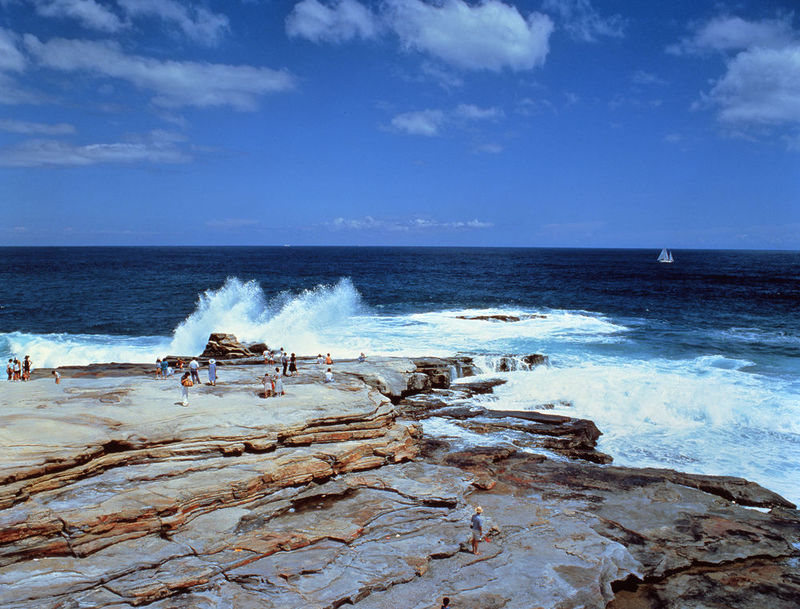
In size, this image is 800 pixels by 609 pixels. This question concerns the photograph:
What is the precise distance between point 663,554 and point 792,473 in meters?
8.07

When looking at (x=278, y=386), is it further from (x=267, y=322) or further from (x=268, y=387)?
(x=267, y=322)

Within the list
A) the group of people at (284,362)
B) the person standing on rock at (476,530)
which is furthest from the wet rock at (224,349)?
the person standing on rock at (476,530)

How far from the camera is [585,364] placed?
91.8ft

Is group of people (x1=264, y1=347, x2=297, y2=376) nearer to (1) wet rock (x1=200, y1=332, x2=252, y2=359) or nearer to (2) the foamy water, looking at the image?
(1) wet rock (x1=200, y1=332, x2=252, y2=359)

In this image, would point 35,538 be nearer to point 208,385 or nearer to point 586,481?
point 208,385

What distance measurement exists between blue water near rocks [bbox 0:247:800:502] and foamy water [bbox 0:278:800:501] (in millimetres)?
94

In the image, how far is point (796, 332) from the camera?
127 feet

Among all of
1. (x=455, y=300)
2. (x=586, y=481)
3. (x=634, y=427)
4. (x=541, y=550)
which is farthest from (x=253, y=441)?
(x=455, y=300)


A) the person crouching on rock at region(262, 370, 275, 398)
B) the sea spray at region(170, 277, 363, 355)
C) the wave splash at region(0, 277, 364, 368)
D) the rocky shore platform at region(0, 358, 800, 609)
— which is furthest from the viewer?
the sea spray at region(170, 277, 363, 355)

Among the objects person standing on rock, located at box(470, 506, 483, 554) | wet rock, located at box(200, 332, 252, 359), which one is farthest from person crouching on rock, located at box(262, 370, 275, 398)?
wet rock, located at box(200, 332, 252, 359)

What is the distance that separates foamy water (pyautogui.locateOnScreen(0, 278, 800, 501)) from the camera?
18.1 meters

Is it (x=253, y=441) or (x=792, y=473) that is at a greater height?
(x=253, y=441)

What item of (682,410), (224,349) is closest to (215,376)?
(224,349)

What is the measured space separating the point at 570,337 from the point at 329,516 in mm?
27599
